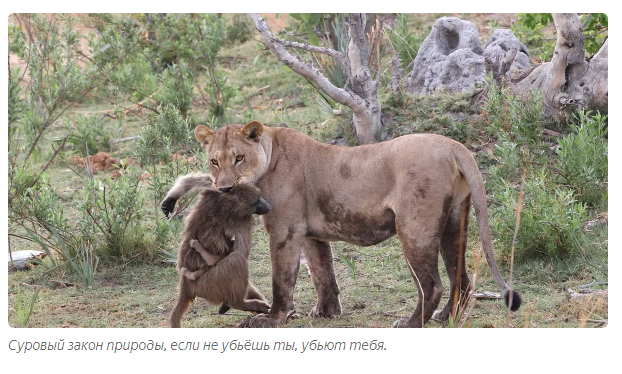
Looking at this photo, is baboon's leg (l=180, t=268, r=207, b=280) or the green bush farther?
the green bush

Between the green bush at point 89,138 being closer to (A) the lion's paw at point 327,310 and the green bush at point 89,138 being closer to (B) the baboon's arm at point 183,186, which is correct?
(B) the baboon's arm at point 183,186

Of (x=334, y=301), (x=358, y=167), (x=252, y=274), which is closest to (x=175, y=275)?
(x=252, y=274)

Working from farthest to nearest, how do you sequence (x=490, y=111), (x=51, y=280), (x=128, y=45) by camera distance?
(x=128, y=45)
(x=490, y=111)
(x=51, y=280)

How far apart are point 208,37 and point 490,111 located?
4.49m

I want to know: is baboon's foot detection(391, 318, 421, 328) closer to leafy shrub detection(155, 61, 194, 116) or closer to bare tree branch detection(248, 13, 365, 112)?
bare tree branch detection(248, 13, 365, 112)

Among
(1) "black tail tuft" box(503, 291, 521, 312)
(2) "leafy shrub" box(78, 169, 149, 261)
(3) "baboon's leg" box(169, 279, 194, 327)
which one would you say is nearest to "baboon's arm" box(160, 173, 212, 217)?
(3) "baboon's leg" box(169, 279, 194, 327)

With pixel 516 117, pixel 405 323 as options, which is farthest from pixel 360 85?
pixel 405 323

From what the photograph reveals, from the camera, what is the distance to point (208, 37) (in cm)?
1114

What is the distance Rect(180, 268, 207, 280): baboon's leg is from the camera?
5.84 m

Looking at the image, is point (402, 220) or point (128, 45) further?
point (128, 45)

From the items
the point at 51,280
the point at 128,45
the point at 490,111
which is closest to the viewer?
the point at 51,280

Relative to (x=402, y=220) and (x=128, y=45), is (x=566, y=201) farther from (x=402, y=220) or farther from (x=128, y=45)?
(x=128, y=45)

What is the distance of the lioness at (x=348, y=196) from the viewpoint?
5.55 m

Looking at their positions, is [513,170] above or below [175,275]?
above
